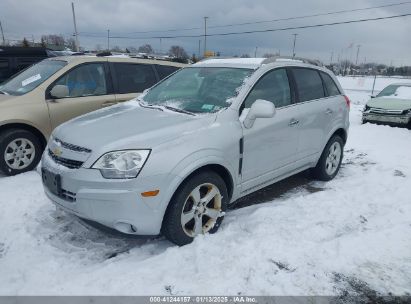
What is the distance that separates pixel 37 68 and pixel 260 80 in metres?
4.10

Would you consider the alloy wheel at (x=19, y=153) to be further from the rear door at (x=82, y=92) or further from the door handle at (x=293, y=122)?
the door handle at (x=293, y=122)

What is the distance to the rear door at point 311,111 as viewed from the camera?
4.50 m

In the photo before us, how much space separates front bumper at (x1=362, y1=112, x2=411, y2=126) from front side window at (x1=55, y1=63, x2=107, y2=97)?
8.90 metres

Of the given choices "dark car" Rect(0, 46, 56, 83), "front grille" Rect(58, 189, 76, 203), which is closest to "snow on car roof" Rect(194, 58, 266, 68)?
"front grille" Rect(58, 189, 76, 203)

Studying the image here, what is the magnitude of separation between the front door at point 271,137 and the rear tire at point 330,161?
0.89 metres

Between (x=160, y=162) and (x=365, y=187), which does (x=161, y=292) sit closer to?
(x=160, y=162)

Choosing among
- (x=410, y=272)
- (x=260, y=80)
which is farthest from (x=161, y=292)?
(x=260, y=80)

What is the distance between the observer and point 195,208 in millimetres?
3320

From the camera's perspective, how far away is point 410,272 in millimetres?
3061

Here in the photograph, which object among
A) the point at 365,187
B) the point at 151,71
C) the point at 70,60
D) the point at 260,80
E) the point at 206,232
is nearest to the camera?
the point at 206,232

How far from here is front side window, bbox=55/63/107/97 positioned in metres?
5.61

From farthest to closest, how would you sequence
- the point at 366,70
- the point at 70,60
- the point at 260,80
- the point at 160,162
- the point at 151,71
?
the point at 366,70 < the point at 151,71 < the point at 70,60 < the point at 260,80 < the point at 160,162

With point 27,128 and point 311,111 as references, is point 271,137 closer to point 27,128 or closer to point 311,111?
point 311,111

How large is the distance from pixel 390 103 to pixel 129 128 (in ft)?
34.1
